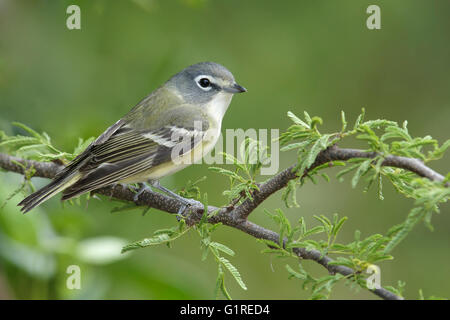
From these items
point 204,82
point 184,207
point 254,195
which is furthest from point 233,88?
Result: point 254,195

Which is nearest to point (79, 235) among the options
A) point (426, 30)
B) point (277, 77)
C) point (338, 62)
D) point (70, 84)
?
point (70, 84)

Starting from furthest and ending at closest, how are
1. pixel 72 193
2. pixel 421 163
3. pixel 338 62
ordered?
1. pixel 338 62
2. pixel 72 193
3. pixel 421 163

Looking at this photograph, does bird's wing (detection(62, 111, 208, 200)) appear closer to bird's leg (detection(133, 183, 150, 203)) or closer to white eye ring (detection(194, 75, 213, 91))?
bird's leg (detection(133, 183, 150, 203))

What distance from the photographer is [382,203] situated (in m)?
5.60

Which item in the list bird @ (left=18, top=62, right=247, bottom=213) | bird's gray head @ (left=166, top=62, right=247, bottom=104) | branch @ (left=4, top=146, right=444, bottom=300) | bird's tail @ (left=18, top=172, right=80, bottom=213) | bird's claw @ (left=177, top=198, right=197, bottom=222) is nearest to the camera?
branch @ (left=4, top=146, right=444, bottom=300)

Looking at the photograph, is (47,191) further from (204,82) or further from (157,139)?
(204,82)

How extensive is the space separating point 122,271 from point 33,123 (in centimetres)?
139

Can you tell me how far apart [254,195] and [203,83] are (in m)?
2.07

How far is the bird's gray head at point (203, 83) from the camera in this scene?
411 cm

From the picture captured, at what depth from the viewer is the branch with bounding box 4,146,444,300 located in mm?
1918

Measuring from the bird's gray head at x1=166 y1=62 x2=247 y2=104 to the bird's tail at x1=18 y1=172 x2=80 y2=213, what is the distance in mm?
1360

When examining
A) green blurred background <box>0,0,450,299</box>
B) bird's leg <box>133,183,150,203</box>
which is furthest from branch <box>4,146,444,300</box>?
green blurred background <box>0,0,450,299</box>

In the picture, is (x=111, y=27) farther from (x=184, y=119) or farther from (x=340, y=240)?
(x=340, y=240)

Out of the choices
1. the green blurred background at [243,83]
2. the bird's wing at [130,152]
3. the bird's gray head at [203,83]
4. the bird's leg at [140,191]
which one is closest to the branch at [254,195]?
the bird's leg at [140,191]
